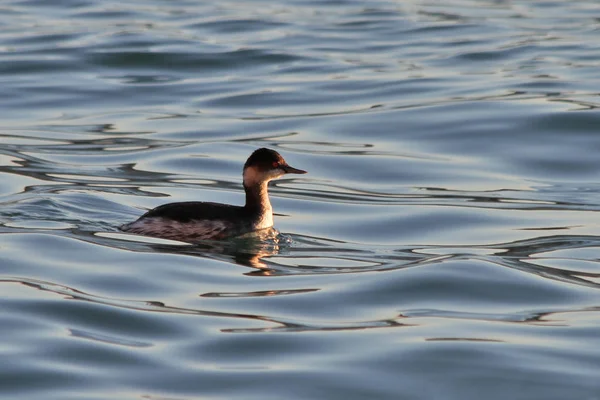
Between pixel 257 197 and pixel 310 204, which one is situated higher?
pixel 257 197

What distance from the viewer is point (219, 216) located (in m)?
11.6

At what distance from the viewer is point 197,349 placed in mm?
8148

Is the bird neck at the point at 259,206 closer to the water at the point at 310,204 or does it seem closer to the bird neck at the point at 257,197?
the bird neck at the point at 257,197

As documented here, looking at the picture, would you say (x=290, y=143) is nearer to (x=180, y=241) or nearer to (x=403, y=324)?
(x=180, y=241)

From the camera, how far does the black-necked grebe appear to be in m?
11.4

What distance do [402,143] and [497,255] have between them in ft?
18.9

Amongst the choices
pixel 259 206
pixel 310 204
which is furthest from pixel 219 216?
pixel 310 204

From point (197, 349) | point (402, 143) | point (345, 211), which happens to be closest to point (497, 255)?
point (345, 211)

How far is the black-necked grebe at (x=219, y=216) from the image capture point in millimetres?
11391

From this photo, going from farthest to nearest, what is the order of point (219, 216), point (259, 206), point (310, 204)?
point (310, 204) → point (259, 206) → point (219, 216)

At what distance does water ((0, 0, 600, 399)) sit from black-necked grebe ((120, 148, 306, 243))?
27 centimetres

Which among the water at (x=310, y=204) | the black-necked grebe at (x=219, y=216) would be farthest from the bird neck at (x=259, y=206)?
the water at (x=310, y=204)

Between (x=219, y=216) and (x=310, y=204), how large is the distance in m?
2.11

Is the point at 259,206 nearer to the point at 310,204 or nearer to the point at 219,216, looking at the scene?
the point at 219,216
